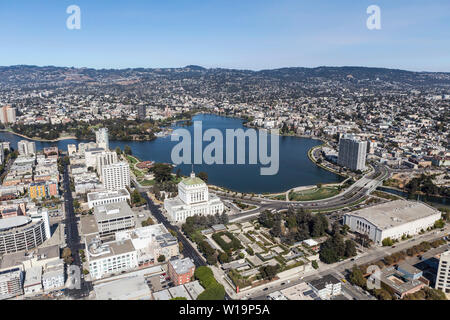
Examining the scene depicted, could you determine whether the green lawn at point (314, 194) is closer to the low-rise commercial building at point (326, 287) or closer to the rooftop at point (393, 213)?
the rooftop at point (393, 213)

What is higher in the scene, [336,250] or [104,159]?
[104,159]

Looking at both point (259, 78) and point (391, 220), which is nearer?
point (391, 220)

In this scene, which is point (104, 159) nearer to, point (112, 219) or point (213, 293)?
point (112, 219)

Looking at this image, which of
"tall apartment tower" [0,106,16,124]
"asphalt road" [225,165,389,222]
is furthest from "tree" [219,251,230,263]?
"tall apartment tower" [0,106,16,124]

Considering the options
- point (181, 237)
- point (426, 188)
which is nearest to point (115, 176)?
point (181, 237)

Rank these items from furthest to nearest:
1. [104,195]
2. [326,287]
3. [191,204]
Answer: [104,195]
[191,204]
[326,287]
